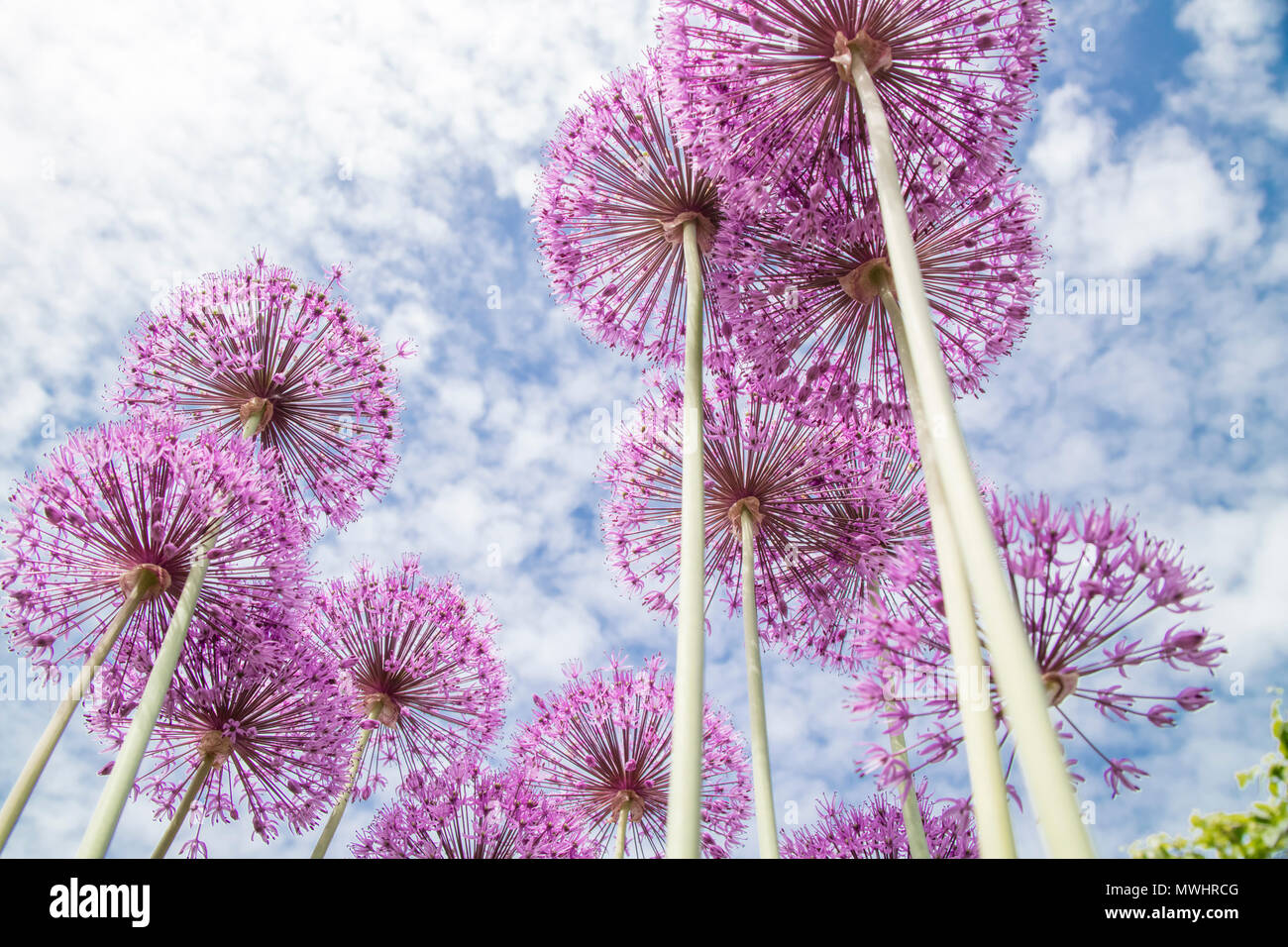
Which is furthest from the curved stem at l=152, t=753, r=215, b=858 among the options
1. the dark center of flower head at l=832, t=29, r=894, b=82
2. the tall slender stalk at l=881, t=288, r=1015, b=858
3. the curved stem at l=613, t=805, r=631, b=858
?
the dark center of flower head at l=832, t=29, r=894, b=82

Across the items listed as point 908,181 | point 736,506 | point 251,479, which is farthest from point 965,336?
point 251,479

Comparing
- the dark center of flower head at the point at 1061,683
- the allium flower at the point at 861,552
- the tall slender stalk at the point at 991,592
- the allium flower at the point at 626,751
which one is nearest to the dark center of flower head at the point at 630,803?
the allium flower at the point at 626,751

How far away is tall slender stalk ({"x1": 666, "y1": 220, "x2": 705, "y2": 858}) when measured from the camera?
438 cm

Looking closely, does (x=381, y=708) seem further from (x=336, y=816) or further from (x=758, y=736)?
(x=758, y=736)

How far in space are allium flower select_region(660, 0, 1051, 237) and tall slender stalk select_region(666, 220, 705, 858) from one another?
1.70 meters

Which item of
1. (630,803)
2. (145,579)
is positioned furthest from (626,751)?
(145,579)

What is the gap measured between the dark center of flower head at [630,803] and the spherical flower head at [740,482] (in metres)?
3.50

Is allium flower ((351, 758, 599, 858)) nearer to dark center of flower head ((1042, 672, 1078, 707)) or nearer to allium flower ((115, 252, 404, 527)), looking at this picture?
allium flower ((115, 252, 404, 527))

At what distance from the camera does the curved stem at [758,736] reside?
252 inches

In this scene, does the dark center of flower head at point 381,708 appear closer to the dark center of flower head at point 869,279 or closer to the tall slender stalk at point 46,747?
the tall slender stalk at point 46,747

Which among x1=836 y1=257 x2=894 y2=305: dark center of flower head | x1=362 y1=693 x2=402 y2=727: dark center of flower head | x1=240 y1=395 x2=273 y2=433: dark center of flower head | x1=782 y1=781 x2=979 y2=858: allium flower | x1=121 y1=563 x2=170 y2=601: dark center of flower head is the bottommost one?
x1=782 y1=781 x2=979 y2=858: allium flower

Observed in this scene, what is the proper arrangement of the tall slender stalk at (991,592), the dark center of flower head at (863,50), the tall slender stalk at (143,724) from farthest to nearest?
1. the dark center of flower head at (863,50)
2. the tall slender stalk at (143,724)
3. the tall slender stalk at (991,592)

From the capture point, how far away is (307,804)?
32.1ft
